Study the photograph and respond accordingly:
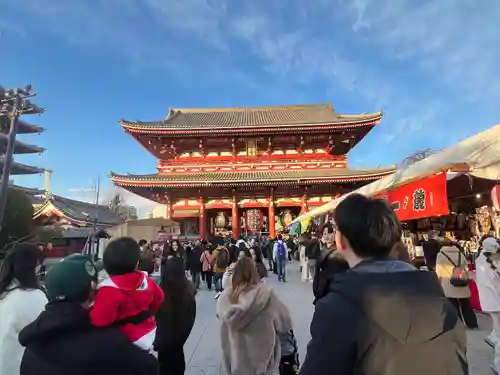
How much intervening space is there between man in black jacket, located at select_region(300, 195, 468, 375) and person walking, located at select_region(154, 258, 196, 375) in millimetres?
2456

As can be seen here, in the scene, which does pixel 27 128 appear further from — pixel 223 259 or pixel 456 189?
pixel 456 189

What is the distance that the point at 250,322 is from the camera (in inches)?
121

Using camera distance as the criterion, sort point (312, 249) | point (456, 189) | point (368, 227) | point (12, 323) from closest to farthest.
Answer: point (368, 227), point (12, 323), point (456, 189), point (312, 249)

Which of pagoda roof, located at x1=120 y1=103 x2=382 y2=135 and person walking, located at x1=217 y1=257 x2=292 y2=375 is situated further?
pagoda roof, located at x1=120 y1=103 x2=382 y2=135

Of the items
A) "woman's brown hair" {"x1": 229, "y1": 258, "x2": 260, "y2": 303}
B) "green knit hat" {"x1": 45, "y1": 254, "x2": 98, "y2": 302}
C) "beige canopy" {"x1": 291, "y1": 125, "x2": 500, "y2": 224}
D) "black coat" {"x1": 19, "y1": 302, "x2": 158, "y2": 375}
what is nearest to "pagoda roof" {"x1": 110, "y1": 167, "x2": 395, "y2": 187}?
"beige canopy" {"x1": 291, "y1": 125, "x2": 500, "y2": 224}

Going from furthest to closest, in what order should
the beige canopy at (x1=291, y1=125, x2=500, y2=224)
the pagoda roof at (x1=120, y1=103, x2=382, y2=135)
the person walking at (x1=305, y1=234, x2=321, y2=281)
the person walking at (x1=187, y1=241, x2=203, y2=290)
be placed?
1. the pagoda roof at (x1=120, y1=103, x2=382, y2=135)
2. the person walking at (x1=187, y1=241, x2=203, y2=290)
3. the person walking at (x1=305, y1=234, x2=321, y2=281)
4. the beige canopy at (x1=291, y1=125, x2=500, y2=224)

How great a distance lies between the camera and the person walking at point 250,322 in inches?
119

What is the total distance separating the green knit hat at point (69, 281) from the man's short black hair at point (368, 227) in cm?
124

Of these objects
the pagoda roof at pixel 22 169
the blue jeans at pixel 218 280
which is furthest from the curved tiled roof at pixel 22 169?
the blue jeans at pixel 218 280

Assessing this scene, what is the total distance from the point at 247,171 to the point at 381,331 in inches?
850

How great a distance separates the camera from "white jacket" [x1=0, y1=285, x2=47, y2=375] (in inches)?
99.8

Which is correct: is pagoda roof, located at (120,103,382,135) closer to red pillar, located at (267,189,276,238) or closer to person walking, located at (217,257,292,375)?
red pillar, located at (267,189,276,238)

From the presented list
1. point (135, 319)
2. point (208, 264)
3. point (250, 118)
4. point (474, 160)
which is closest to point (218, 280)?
point (208, 264)

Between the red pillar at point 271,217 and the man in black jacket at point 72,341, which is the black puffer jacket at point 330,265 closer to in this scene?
the man in black jacket at point 72,341
